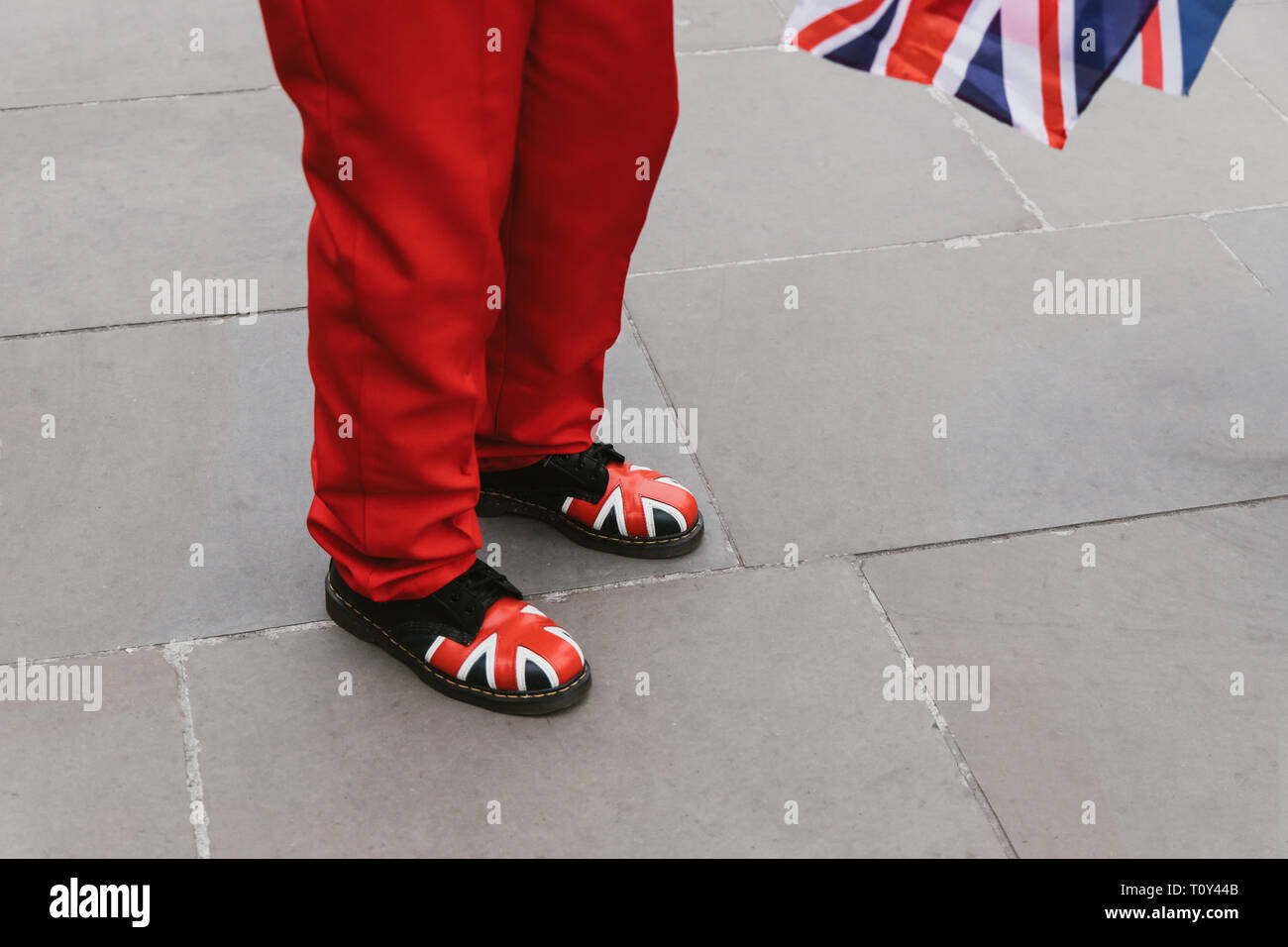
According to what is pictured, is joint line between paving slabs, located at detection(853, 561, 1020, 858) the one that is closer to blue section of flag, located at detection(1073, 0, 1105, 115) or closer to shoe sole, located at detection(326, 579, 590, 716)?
shoe sole, located at detection(326, 579, 590, 716)

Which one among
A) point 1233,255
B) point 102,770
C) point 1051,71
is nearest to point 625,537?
point 102,770

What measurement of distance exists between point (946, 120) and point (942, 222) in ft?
1.53

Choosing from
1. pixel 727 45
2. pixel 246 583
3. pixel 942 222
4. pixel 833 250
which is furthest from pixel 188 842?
pixel 727 45

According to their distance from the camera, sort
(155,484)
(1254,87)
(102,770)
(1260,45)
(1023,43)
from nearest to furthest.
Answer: (1023,43) < (102,770) < (155,484) < (1254,87) < (1260,45)

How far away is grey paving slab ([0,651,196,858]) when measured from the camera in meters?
1.89

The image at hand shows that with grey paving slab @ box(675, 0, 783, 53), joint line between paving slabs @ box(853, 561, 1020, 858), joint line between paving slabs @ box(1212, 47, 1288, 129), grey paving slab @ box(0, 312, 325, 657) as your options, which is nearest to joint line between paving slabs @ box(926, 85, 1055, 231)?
grey paving slab @ box(675, 0, 783, 53)

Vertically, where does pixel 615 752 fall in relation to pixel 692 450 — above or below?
below

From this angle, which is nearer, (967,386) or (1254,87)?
(967,386)

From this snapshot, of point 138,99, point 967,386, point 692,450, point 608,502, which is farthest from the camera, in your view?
point 138,99

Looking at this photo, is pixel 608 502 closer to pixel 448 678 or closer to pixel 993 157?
pixel 448 678

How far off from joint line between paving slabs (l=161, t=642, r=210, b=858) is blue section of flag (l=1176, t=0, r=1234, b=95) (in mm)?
1586

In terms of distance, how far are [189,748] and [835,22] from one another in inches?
52.1

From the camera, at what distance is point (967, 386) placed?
8.87 ft
